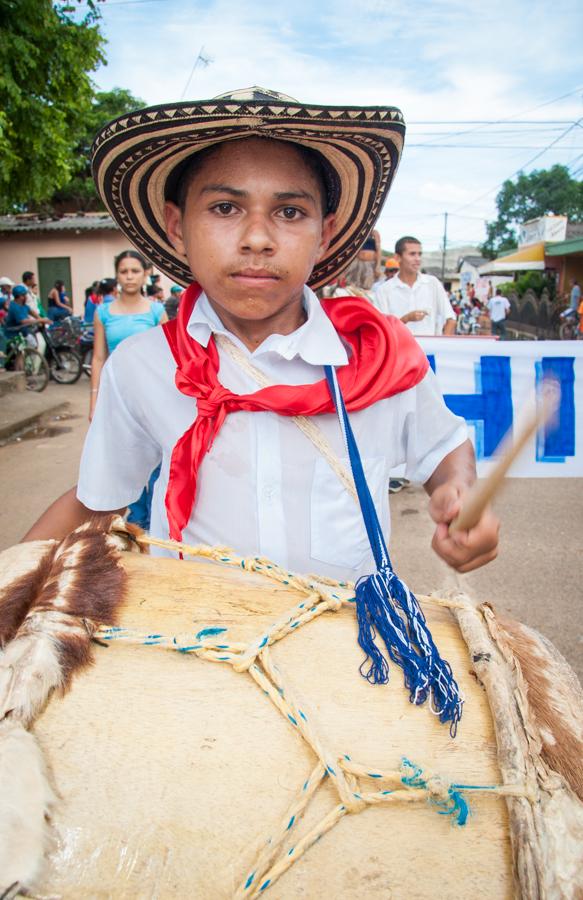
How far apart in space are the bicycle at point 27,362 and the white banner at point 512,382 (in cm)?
777

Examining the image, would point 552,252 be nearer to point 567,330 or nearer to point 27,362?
point 567,330

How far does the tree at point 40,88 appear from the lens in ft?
23.1

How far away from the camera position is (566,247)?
2323 cm

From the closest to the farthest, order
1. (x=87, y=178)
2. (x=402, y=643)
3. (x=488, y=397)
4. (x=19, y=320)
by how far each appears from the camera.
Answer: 1. (x=402, y=643)
2. (x=488, y=397)
3. (x=19, y=320)
4. (x=87, y=178)

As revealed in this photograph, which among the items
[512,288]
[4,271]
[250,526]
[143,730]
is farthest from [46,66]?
[512,288]

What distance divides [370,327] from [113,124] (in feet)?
2.15

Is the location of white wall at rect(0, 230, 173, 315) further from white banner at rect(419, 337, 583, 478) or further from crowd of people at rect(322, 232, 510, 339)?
white banner at rect(419, 337, 583, 478)

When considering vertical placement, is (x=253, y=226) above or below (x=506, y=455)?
above

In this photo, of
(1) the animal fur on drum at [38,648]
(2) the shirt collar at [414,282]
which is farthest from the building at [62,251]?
(1) the animal fur on drum at [38,648]

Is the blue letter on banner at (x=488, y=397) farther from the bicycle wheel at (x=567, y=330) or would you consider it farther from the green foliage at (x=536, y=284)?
the green foliage at (x=536, y=284)

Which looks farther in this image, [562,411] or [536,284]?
[536,284]

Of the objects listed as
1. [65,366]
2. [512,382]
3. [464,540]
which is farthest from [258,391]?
[65,366]

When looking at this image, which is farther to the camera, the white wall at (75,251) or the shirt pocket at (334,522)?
the white wall at (75,251)

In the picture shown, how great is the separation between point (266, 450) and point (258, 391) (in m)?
0.12
